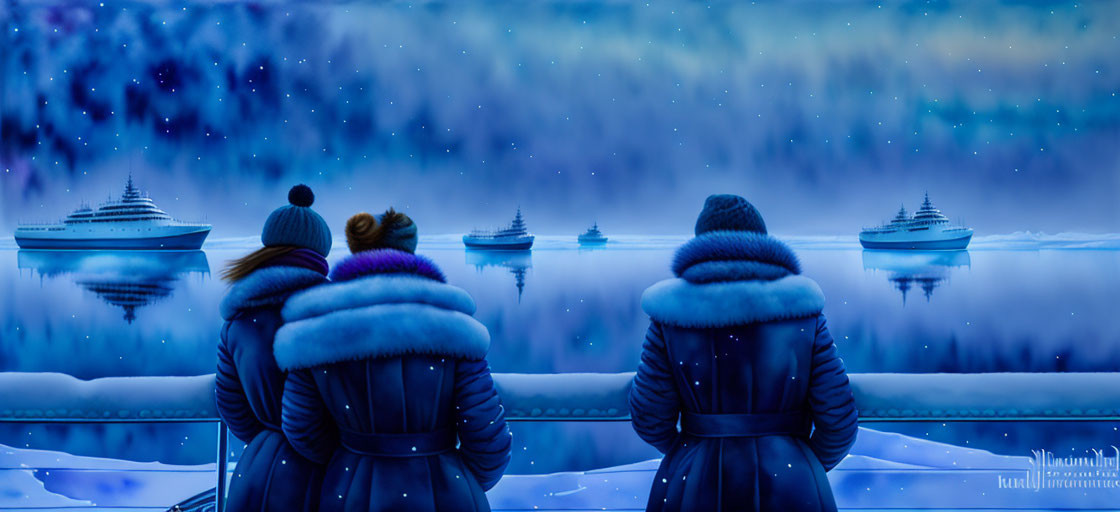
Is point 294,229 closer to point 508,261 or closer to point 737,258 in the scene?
point 737,258

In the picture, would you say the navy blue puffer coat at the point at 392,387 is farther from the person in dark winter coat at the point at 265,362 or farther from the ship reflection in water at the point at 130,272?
the ship reflection in water at the point at 130,272

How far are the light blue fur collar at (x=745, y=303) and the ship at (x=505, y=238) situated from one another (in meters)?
2.87

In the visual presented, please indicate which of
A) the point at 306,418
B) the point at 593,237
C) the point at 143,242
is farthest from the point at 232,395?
the point at 143,242

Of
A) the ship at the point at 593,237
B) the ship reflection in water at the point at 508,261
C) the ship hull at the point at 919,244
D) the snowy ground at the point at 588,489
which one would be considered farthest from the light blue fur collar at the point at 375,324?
the ship hull at the point at 919,244

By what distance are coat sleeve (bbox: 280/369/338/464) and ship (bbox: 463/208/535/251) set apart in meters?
2.77

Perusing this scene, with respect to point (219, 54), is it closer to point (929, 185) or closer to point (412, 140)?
point (412, 140)

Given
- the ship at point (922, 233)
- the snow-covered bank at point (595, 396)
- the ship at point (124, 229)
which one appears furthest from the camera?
the ship at point (922, 233)

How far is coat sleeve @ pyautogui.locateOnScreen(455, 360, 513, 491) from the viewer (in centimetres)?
102

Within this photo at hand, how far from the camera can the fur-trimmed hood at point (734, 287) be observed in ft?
3.34

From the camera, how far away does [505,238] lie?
395 centimetres

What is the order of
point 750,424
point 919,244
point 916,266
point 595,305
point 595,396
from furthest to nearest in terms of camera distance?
1. point 595,305
2. point 916,266
3. point 919,244
4. point 595,396
5. point 750,424

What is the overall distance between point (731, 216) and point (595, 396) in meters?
0.43

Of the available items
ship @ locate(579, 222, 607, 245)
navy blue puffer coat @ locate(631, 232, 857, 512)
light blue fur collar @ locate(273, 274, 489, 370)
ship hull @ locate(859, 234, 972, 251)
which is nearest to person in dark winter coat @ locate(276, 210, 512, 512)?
light blue fur collar @ locate(273, 274, 489, 370)

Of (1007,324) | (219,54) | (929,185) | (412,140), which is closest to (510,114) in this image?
(412,140)
